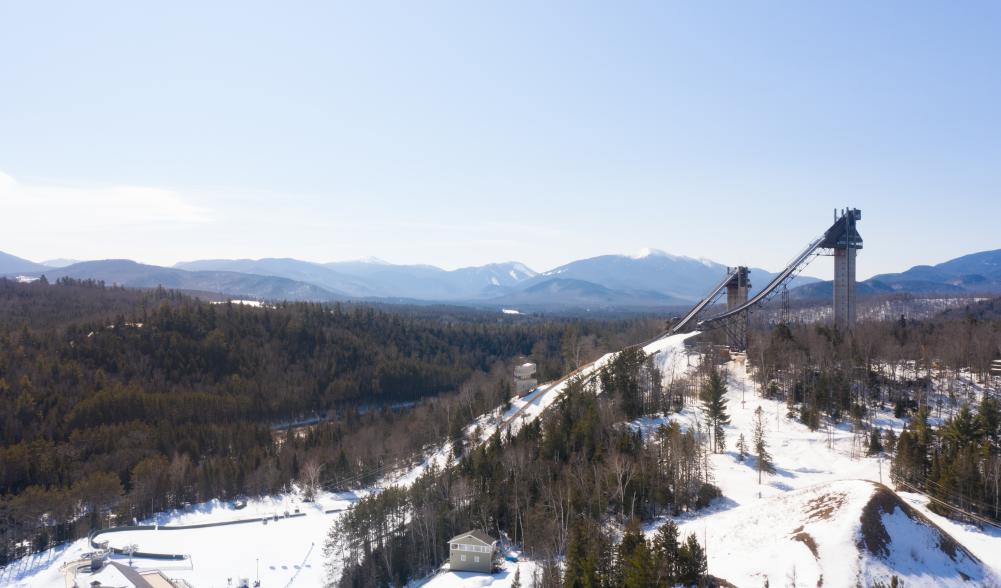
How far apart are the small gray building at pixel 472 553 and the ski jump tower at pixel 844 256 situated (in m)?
38.5

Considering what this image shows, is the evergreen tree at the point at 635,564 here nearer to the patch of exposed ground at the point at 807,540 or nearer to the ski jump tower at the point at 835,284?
the patch of exposed ground at the point at 807,540

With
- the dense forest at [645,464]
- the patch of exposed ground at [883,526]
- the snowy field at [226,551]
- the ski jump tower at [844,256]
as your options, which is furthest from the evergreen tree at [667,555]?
the ski jump tower at [844,256]

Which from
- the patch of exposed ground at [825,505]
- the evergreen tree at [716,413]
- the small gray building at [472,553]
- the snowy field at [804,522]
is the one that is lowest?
the small gray building at [472,553]

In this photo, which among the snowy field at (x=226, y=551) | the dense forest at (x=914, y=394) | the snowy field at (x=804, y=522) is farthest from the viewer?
the snowy field at (x=226, y=551)

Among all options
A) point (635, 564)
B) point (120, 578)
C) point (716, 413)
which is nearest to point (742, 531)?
point (635, 564)

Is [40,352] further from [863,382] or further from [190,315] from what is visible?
[863,382]

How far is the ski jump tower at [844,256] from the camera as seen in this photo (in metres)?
53.0

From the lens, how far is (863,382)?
47312 millimetres

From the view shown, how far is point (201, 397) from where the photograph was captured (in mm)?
72000

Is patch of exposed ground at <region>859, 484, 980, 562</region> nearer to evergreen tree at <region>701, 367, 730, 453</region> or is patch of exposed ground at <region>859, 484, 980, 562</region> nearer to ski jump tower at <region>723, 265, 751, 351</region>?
evergreen tree at <region>701, 367, 730, 453</region>

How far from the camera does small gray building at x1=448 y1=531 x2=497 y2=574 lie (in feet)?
103

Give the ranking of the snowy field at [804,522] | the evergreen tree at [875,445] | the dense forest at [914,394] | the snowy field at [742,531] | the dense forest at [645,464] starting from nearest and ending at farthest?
the snowy field at [804,522] → the snowy field at [742,531] → the dense forest at [645,464] → the dense forest at [914,394] → the evergreen tree at [875,445]

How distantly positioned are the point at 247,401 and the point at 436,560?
47544 mm

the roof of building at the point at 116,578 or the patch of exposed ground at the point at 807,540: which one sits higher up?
the patch of exposed ground at the point at 807,540
